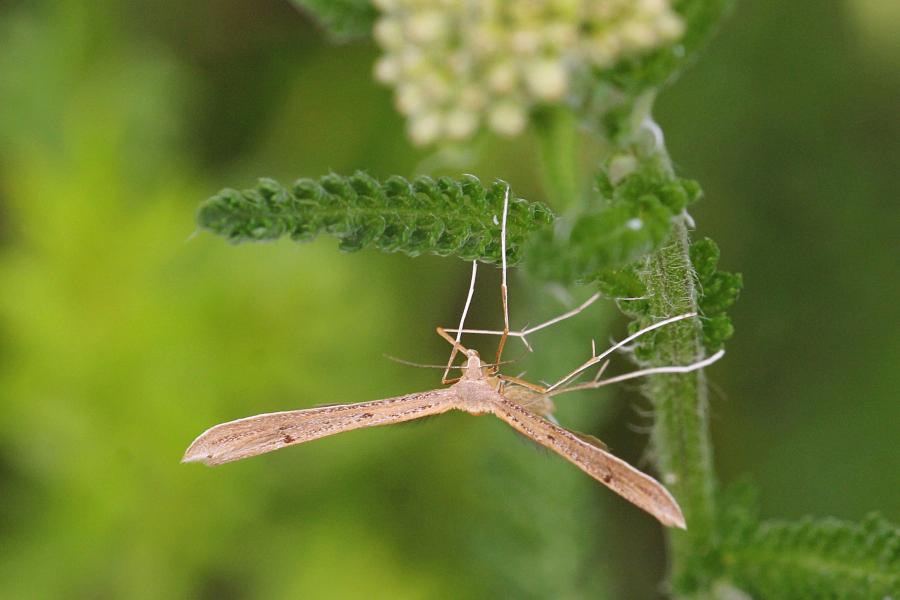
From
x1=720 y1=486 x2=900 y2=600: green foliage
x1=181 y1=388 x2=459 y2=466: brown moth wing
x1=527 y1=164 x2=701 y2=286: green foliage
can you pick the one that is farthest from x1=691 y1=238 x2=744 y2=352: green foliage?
x1=181 y1=388 x2=459 y2=466: brown moth wing

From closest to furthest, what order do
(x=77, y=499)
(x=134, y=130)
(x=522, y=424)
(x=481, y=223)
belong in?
(x=481, y=223) → (x=522, y=424) → (x=77, y=499) → (x=134, y=130)

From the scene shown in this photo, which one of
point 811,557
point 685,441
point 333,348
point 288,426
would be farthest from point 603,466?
point 333,348

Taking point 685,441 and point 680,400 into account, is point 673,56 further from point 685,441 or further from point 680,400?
point 685,441

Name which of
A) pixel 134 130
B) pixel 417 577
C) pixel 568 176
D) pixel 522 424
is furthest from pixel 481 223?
pixel 134 130

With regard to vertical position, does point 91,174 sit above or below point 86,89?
below

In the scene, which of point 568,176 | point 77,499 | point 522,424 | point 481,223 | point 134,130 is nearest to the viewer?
point 568,176

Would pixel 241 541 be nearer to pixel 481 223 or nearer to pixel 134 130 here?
pixel 134 130

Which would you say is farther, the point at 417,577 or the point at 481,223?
the point at 417,577
